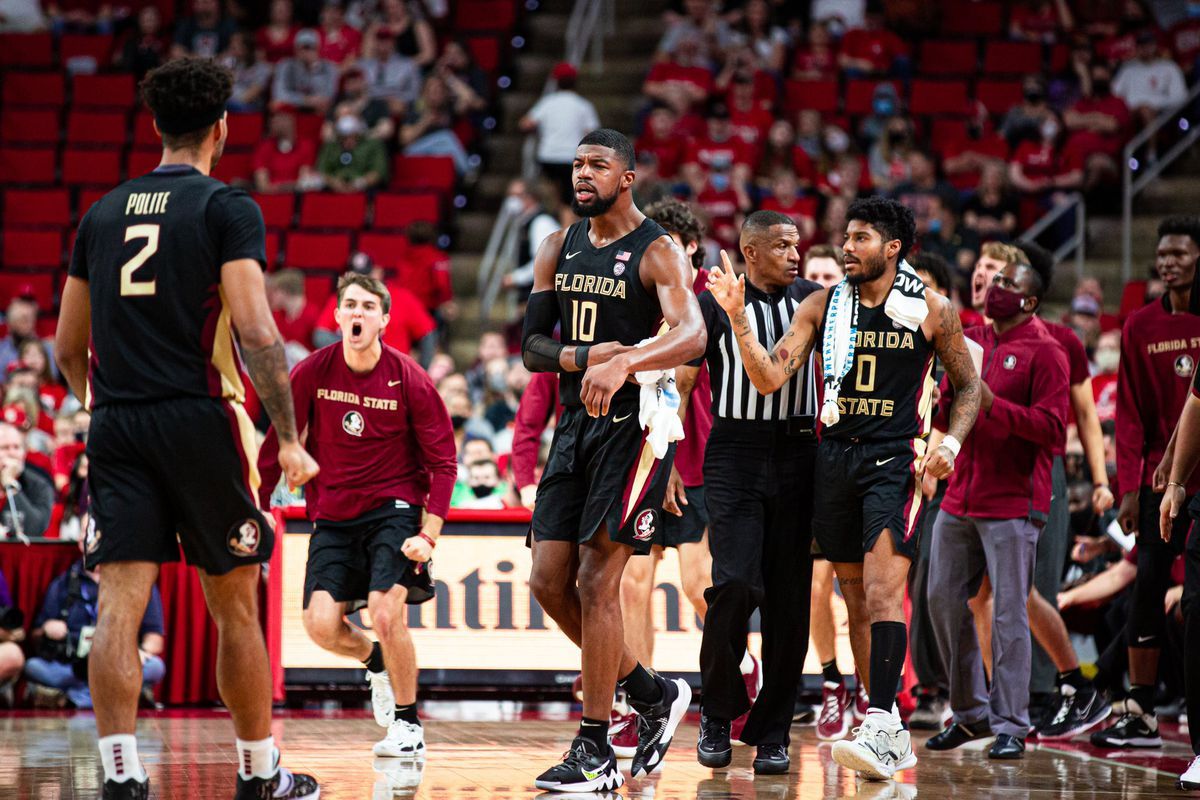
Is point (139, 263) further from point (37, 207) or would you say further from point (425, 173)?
point (37, 207)

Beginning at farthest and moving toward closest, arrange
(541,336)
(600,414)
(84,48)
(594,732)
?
1. (84,48)
2. (541,336)
3. (594,732)
4. (600,414)

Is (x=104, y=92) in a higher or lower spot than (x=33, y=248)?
higher

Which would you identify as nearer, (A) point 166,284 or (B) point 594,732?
(A) point 166,284

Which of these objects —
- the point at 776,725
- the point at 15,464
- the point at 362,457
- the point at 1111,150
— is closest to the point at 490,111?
the point at 1111,150

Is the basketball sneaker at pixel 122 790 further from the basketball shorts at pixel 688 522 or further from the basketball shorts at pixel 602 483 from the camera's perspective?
the basketball shorts at pixel 688 522

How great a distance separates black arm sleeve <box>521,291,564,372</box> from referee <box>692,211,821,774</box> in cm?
96

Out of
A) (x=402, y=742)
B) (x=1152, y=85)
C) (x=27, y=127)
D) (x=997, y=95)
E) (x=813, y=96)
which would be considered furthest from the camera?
(x=27, y=127)

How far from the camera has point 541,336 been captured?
6184 mm

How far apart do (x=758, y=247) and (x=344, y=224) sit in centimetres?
1005

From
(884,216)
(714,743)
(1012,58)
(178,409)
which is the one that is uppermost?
(1012,58)

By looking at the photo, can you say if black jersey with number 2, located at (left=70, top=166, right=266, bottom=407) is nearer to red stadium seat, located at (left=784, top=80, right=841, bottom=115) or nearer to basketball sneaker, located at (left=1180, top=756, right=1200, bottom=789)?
basketball sneaker, located at (left=1180, top=756, right=1200, bottom=789)

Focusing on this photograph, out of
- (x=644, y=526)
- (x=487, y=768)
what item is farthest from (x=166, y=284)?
(x=487, y=768)

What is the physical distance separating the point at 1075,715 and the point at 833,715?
1298 mm

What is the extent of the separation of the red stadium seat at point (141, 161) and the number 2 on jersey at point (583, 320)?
11795mm
